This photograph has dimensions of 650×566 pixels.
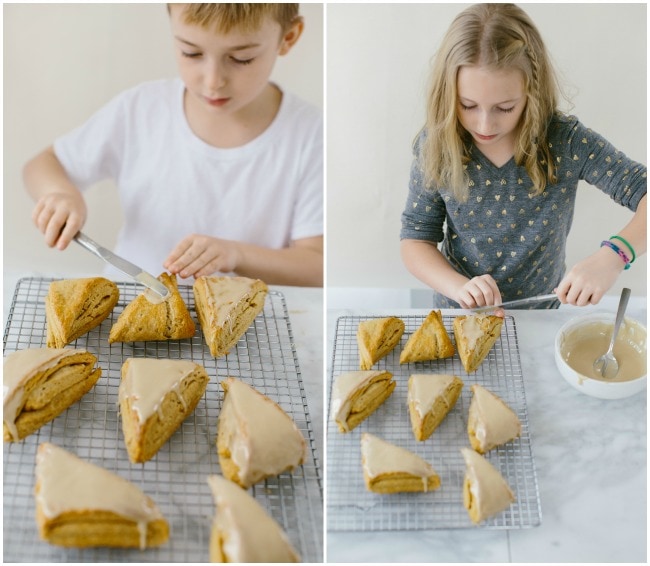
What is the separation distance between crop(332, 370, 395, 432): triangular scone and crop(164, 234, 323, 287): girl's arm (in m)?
0.47

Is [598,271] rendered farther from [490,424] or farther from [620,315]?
[490,424]

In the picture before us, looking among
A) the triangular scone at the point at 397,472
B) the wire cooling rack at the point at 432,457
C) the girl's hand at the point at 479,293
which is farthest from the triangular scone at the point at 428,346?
the triangular scone at the point at 397,472

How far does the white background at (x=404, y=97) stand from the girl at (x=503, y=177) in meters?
0.25

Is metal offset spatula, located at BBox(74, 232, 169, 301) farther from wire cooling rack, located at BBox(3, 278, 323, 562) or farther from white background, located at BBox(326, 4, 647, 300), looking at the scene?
white background, located at BBox(326, 4, 647, 300)

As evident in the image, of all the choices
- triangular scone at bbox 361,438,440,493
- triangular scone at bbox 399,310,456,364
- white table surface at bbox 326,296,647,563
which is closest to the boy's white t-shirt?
triangular scone at bbox 399,310,456,364

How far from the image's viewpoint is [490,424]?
1.08 m

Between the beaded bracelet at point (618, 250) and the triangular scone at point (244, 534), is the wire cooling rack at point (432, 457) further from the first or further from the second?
the beaded bracelet at point (618, 250)

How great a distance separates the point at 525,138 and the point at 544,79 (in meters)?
0.12

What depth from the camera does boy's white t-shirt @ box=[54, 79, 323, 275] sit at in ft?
5.72

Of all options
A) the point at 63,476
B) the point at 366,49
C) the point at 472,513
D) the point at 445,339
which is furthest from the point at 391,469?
the point at 366,49

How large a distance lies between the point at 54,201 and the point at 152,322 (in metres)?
0.41

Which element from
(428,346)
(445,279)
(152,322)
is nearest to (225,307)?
(152,322)

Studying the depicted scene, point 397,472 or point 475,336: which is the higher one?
point 475,336

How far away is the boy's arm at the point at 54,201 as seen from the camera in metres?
1.39
